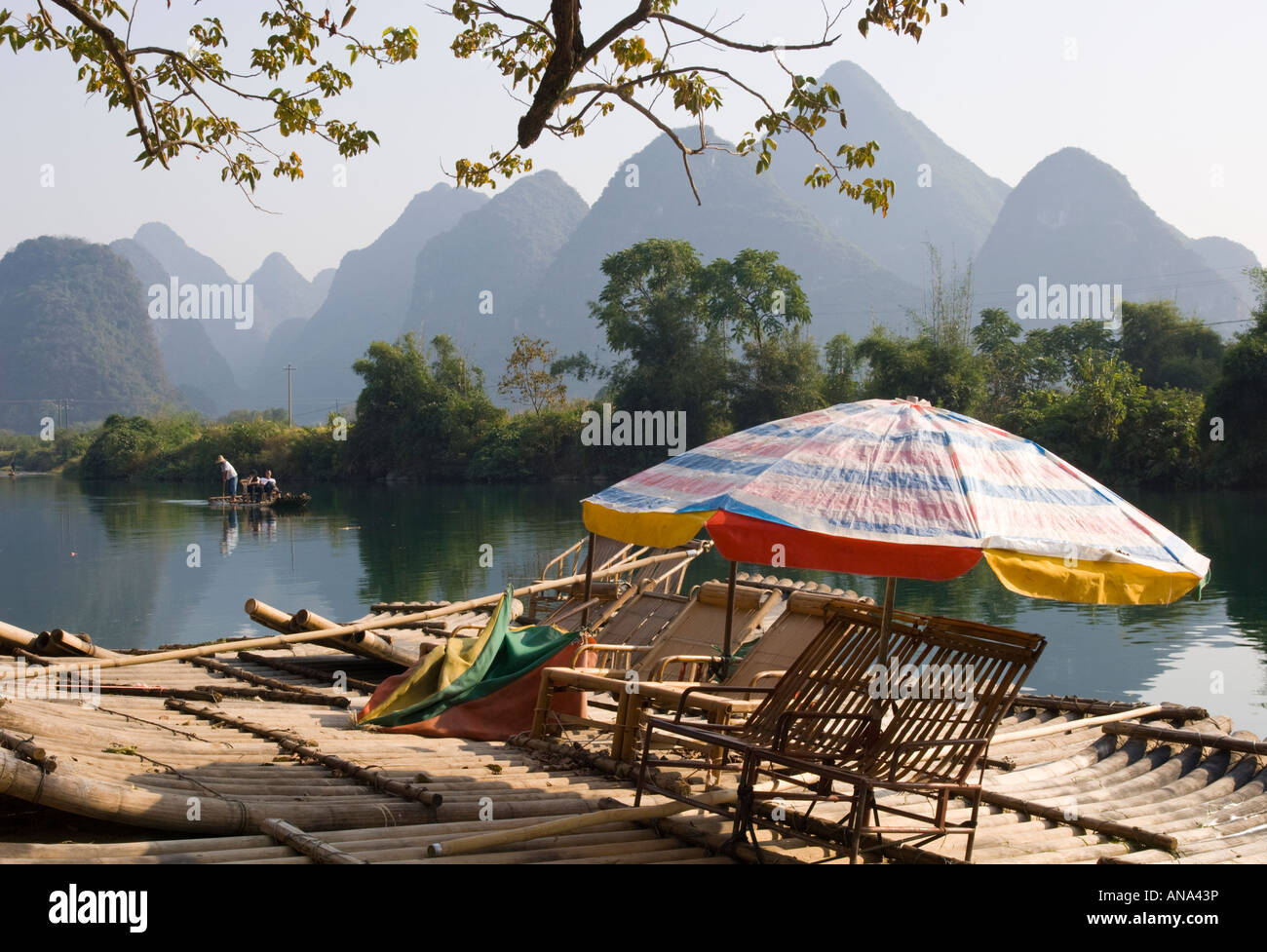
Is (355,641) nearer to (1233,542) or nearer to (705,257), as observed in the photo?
(1233,542)

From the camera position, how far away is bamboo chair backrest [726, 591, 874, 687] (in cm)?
690

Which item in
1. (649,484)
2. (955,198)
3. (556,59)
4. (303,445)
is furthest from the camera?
(955,198)

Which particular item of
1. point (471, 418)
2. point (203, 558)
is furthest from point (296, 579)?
point (471, 418)

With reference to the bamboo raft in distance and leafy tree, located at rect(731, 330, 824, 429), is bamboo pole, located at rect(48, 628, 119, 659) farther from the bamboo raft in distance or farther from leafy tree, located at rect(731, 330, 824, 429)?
leafy tree, located at rect(731, 330, 824, 429)

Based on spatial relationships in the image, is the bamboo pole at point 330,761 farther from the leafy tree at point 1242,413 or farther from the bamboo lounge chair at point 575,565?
the leafy tree at point 1242,413

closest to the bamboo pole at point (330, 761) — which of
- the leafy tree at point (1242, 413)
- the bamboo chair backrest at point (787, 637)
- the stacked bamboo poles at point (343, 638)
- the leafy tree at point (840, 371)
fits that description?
the stacked bamboo poles at point (343, 638)

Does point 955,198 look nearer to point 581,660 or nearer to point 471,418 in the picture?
point 471,418

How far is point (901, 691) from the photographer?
4039 millimetres

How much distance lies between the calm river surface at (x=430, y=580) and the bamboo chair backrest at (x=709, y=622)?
6.22m

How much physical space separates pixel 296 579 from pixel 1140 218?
119954 mm

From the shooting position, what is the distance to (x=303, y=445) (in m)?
54.4

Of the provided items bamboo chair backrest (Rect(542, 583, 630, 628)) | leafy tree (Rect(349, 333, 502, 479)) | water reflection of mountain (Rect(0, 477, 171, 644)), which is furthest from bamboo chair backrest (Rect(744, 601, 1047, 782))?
leafy tree (Rect(349, 333, 502, 479))

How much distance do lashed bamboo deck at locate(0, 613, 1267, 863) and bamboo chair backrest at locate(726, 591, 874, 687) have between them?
1342mm

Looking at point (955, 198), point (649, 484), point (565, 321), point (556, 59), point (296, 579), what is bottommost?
point (296, 579)
